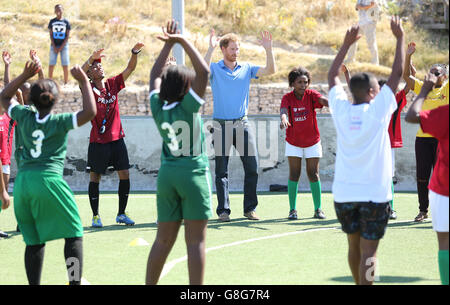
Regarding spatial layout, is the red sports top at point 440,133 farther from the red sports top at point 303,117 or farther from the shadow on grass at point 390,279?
the red sports top at point 303,117

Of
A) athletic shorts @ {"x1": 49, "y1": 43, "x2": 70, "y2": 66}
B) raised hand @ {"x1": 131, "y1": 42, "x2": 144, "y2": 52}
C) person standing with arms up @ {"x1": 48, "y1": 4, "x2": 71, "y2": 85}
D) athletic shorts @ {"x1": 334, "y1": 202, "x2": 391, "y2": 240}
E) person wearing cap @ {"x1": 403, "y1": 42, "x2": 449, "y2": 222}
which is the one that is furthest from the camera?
athletic shorts @ {"x1": 49, "y1": 43, "x2": 70, "y2": 66}

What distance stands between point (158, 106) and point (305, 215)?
17.2 ft

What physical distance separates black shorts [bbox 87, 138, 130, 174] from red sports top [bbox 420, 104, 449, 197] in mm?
5204

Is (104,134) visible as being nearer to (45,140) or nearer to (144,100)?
(45,140)

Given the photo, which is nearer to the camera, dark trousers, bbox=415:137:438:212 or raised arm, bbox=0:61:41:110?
raised arm, bbox=0:61:41:110

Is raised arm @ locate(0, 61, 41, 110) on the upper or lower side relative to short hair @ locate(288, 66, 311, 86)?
lower

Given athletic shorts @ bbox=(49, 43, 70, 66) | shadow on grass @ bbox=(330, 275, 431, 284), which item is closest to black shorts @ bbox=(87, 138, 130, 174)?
shadow on grass @ bbox=(330, 275, 431, 284)

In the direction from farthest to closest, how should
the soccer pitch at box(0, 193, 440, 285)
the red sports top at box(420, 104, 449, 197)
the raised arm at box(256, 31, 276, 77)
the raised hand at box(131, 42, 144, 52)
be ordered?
the raised arm at box(256, 31, 276, 77)
the raised hand at box(131, 42, 144, 52)
the soccer pitch at box(0, 193, 440, 285)
the red sports top at box(420, 104, 449, 197)

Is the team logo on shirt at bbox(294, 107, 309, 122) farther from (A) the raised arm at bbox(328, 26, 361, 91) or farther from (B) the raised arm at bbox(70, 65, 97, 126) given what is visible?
(B) the raised arm at bbox(70, 65, 97, 126)

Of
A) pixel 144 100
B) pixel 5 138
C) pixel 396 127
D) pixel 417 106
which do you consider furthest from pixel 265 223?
pixel 144 100

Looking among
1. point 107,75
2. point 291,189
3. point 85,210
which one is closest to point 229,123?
point 291,189

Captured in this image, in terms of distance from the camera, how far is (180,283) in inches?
257

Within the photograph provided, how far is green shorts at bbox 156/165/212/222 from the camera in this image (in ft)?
17.8
